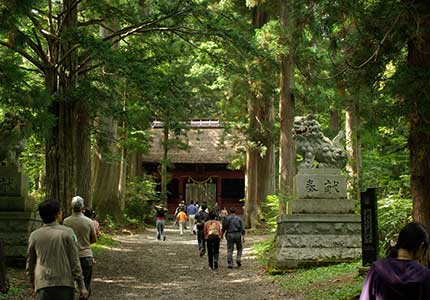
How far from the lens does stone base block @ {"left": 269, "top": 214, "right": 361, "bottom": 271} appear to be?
1297 cm

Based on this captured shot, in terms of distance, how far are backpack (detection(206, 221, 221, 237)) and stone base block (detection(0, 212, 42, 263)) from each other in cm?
417

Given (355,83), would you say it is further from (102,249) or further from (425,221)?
(102,249)

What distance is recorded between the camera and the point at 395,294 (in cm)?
363

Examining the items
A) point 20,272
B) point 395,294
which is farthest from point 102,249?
point 395,294

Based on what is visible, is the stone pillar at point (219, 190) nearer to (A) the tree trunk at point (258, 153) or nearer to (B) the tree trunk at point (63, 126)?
(A) the tree trunk at point (258, 153)

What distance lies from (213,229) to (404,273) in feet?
35.7

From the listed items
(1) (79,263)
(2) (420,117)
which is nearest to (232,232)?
(2) (420,117)

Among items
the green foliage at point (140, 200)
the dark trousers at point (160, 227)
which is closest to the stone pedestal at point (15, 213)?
the dark trousers at point (160, 227)

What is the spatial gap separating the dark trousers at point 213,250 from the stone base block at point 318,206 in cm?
224

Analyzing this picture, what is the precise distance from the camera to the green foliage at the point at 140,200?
99.1 feet

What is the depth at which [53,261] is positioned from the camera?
517 centimetres

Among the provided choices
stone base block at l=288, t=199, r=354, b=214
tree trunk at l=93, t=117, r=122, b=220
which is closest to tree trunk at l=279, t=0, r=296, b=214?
stone base block at l=288, t=199, r=354, b=214

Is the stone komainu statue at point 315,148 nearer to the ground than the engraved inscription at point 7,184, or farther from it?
farther from it

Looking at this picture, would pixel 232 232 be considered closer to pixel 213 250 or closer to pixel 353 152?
pixel 213 250
